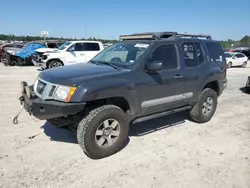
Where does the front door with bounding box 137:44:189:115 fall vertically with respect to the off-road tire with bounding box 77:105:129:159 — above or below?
above

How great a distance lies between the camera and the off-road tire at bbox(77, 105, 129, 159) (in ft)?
11.9

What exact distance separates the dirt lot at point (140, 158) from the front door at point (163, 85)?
24.7 inches

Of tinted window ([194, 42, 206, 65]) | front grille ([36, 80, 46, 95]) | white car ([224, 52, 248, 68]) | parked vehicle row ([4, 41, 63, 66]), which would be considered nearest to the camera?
front grille ([36, 80, 46, 95])

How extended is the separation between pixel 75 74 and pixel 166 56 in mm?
1800

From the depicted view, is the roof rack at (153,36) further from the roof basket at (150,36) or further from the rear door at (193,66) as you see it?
the rear door at (193,66)

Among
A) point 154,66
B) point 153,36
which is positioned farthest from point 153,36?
point 154,66

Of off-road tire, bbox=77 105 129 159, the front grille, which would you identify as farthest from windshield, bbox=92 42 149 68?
the front grille

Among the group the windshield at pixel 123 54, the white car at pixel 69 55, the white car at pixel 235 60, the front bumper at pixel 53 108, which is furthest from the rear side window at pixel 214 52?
the white car at pixel 235 60

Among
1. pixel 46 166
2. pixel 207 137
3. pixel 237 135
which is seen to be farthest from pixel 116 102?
pixel 237 135

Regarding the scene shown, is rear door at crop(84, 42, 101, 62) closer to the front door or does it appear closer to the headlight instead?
the front door

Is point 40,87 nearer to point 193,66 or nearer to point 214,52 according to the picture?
point 193,66

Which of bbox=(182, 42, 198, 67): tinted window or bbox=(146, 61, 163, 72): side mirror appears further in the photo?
bbox=(182, 42, 198, 67): tinted window

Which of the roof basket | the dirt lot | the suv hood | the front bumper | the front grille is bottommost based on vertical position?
the dirt lot

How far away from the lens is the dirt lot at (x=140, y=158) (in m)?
3.23
